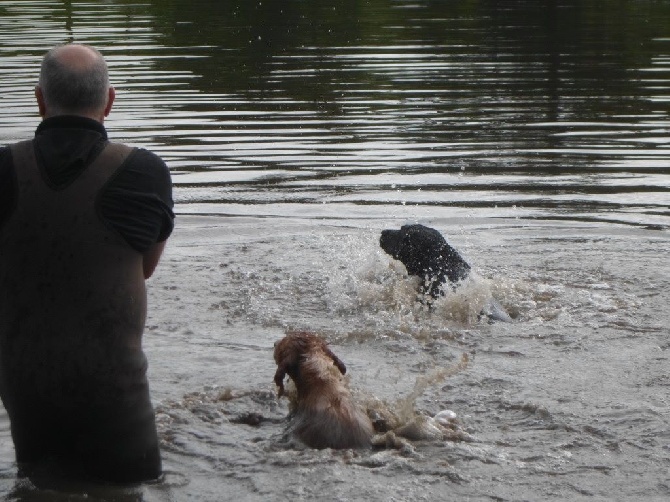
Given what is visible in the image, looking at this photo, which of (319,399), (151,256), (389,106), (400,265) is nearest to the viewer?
(151,256)

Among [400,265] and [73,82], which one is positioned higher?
[73,82]

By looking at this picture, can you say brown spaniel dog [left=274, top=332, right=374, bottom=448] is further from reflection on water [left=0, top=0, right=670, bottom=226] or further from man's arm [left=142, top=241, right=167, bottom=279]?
reflection on water [left=0, top=0, right=670, bottom=226]

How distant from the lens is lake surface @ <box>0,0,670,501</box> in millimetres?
5734

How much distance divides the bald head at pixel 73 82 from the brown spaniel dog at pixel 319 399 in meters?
1.83

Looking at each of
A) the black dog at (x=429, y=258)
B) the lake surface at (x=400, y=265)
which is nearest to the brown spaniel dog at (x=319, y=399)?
the lake surface at (x=400, y=265)

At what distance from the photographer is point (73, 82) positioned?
5.00 m

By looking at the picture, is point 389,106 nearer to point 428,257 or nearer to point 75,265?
point 428,257

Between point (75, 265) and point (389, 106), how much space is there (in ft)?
43.9

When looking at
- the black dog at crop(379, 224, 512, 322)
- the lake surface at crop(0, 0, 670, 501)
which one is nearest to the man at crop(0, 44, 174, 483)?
the lake surface at crop(0, 0, 670, 501)

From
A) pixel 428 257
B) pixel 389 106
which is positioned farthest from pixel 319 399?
pixel 389 106

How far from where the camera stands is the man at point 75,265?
493cm

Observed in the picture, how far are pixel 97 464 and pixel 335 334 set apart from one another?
10.3 ft

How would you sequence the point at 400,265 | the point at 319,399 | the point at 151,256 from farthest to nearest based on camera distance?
the point at 400,265 < the point at 319,399 < the point at 151,256

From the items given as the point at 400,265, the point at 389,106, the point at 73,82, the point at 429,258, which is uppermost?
the point at 73,82
